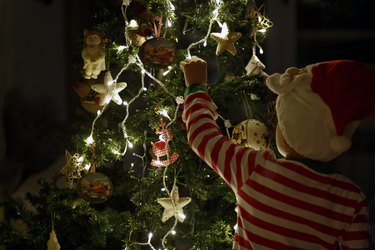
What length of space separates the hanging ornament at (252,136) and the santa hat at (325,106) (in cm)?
21

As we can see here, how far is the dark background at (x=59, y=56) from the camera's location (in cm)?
233

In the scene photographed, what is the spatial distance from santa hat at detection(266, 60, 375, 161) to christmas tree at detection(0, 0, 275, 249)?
0.24 metres

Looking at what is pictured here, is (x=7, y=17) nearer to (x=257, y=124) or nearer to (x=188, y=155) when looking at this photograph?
(x=188, y=155)

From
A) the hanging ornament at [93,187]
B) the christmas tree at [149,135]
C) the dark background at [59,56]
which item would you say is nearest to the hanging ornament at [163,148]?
the christmas tree at [149,135]

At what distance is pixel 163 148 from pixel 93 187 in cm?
22

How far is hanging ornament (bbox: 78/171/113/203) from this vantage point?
1492mm

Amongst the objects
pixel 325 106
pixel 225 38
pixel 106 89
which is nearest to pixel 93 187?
pixel 106 89

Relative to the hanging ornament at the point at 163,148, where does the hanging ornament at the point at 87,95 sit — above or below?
above

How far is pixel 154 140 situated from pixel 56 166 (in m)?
0.90

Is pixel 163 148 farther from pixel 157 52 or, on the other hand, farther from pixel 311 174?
pixel 311 174

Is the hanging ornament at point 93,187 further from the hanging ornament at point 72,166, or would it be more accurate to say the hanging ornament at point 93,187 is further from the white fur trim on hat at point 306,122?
the white fur trim on hat at point 306,122

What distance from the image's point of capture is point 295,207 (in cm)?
121

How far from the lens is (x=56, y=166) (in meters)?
2.41

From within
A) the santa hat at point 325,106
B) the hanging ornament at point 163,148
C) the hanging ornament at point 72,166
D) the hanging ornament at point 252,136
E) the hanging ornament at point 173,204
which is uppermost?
the santa hat at point 325,106
